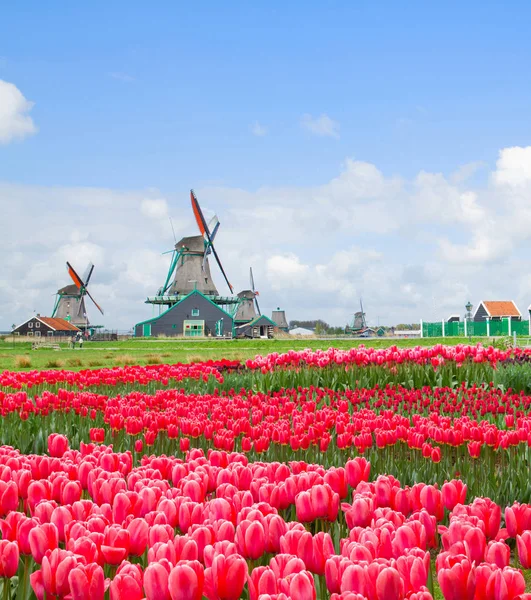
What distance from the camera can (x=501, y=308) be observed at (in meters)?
73.9

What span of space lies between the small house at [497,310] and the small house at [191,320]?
96.2ft

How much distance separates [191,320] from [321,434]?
188ft

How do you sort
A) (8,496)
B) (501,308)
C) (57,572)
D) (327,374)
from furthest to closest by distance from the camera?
(501,308), (327,374), (8,496), (57,572)

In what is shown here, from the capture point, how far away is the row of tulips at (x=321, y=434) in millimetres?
4336

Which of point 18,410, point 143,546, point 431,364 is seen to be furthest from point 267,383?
point 143,546

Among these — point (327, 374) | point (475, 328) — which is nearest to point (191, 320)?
point (475, 328)

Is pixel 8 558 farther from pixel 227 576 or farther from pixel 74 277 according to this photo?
pixel 74 277

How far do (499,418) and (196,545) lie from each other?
18.1 feet

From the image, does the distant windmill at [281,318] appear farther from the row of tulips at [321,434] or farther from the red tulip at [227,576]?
the red tulip at [227,576]

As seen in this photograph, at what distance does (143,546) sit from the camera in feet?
7.86

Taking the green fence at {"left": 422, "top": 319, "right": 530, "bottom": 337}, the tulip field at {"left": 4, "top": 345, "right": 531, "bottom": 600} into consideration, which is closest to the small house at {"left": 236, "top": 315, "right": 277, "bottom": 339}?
the green fence at {"left": 422, "top": 319, "right": 530, "bottom": 337}

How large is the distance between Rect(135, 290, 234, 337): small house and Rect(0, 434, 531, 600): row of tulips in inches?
2278

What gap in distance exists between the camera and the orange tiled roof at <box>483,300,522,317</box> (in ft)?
240

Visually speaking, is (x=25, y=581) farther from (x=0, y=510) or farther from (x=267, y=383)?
(x=267, y=383)
